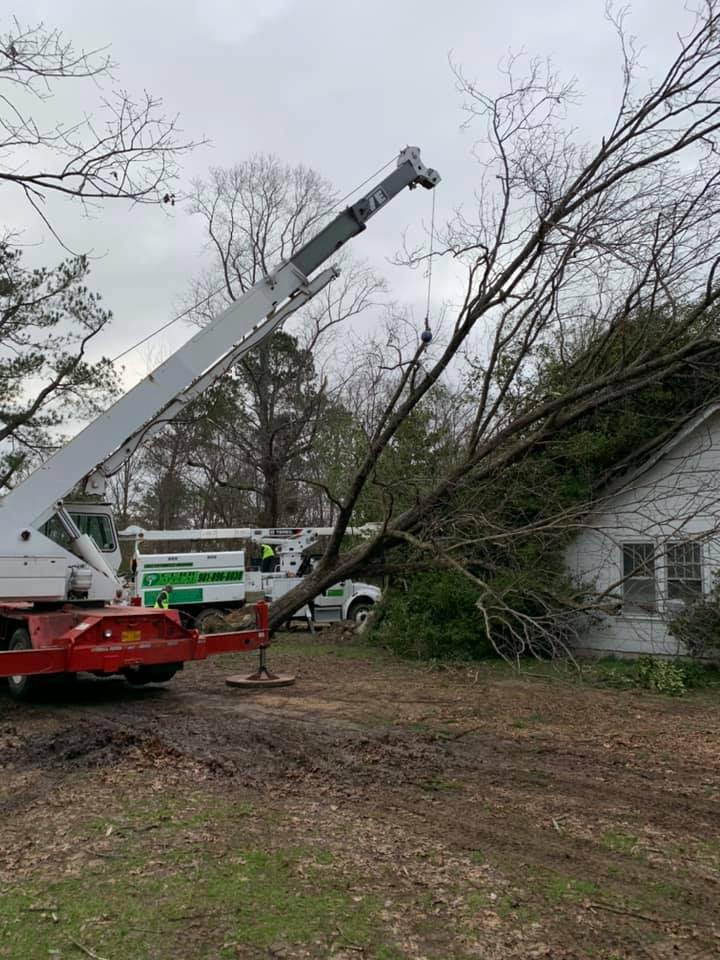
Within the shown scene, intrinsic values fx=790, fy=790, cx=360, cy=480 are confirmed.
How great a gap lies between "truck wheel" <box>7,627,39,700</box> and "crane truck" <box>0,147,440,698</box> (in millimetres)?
17

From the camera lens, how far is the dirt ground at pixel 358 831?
369 cm

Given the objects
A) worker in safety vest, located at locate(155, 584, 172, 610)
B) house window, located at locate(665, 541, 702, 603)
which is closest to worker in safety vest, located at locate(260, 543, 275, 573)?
worker in safety vest, located at locate(155, 584, 172, 610)

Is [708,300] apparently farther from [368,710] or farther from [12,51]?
[12,51]

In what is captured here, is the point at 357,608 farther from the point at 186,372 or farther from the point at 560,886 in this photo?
the point at 560,886

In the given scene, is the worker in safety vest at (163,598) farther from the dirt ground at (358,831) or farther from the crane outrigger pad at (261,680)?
the dirt ground at (358,831)

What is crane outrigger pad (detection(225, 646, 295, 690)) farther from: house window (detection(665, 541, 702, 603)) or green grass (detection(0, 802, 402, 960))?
house window (detection(665, 541, 702, 603))

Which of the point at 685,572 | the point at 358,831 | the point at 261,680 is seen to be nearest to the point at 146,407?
the point at 261,680

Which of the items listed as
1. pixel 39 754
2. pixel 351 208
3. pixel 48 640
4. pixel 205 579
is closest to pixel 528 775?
pixel 39 754

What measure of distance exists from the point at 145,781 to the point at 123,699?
154 inches

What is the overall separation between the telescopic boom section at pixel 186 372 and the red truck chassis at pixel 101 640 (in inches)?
46.7

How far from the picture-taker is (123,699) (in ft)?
32.6

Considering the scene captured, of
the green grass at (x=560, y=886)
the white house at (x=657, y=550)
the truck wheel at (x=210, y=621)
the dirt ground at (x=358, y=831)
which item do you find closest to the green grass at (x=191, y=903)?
the dirt ground at (x=358, y=831)

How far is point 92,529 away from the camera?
10.4 meters

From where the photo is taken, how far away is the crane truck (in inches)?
347
